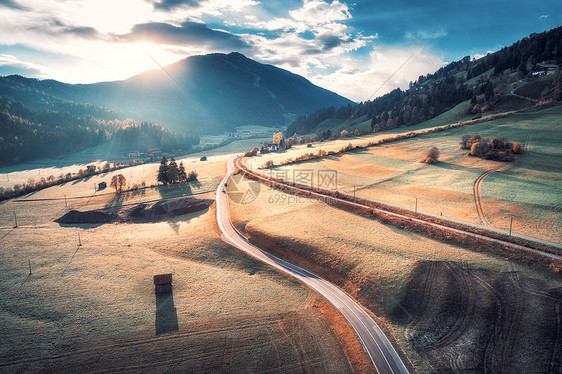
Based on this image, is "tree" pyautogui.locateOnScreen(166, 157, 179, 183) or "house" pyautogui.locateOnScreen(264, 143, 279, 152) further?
Result: "house" pyautogui.locateOnScreen(264, 143, 279, 152)

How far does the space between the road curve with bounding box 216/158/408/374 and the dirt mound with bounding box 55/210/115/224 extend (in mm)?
30083

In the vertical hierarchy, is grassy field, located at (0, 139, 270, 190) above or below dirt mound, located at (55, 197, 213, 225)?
above

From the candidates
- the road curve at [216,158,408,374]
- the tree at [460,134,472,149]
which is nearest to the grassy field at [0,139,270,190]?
the road curve at [216,158,408,374]

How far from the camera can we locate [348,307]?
33719 mm

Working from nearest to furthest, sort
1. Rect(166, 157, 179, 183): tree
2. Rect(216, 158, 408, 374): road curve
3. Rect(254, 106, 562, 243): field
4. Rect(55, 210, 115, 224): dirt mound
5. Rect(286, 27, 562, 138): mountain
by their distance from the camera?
1. Rect(216, 158, 408, 374): road curve
2. Rect(254, 106, 562, 243): field
3. Rect(55, 210, 115, 224): dirt mound
4. Rect(166, 157, 179, 183): tree
5. Rect(286, 27, 562, 138): mountain

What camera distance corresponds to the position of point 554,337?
81.2 feet

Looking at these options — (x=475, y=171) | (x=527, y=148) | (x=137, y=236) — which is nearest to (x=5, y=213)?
(x=137, y=236)

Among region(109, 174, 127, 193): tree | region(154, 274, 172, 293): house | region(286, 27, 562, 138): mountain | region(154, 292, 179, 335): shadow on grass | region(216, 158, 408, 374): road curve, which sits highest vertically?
region(286, 27, 562, 138): mountain

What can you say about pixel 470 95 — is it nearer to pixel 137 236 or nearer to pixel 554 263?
pixel 554 263

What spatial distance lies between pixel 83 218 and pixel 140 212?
12.0 metres

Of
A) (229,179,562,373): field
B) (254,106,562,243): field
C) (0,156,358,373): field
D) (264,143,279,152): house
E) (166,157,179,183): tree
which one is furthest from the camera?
(264,143,279,152): house

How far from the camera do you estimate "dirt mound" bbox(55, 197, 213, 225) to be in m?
63.1

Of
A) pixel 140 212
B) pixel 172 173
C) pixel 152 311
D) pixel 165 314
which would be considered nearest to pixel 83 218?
pixel 140 212

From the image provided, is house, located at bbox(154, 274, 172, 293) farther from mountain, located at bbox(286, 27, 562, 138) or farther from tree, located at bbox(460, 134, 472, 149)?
mountain, located at bbox(286, 27, 562, 138)
